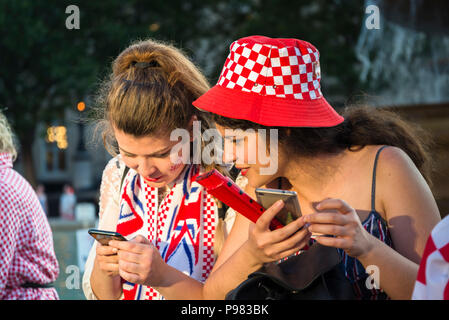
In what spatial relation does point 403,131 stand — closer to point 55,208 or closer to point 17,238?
point 17,238

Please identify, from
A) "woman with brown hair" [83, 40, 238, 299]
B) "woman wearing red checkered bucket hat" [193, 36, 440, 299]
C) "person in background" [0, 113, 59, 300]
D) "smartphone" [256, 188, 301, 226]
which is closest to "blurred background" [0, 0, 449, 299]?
"person in background" [0, 113, 59, 300]

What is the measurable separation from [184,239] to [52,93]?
1859 cm

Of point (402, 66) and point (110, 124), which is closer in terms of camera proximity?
point (110, 124)

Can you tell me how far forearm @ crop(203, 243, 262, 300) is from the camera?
1.89m

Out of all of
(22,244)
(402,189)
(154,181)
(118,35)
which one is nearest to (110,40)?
(118,35)

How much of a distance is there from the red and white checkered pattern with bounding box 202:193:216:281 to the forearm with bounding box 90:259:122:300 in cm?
35

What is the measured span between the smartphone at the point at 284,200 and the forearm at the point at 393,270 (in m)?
0.25

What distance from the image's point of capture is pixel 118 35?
18.7 metres

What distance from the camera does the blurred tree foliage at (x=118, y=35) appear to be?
57.2 ft

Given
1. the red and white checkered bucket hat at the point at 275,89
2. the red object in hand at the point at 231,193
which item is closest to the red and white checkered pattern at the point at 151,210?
the red and white checkered bucket hat at the point at 275,89

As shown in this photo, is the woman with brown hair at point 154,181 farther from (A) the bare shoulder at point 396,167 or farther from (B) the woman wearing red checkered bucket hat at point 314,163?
(A) the bare shoulder at point 396,167

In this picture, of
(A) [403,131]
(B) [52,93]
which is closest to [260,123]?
(A) [403,131]

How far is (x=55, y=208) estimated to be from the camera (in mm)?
22359

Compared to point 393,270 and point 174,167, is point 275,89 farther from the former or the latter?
point 393,270
